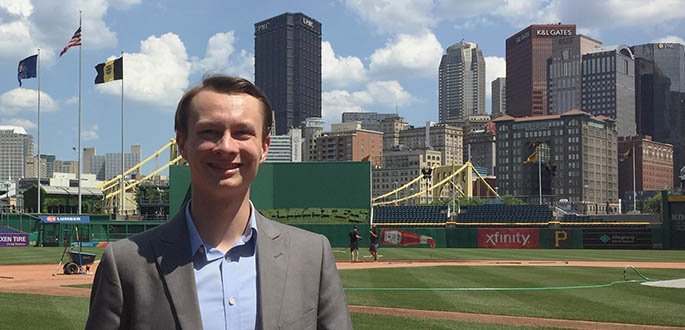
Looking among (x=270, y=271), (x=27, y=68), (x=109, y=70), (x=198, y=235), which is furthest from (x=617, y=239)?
(x=198, y=235)

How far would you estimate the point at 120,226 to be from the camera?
5191cm

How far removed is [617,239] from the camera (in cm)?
4619

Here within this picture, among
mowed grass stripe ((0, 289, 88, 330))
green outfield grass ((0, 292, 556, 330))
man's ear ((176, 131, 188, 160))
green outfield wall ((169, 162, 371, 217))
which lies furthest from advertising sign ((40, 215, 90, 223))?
man's ear ((176, 131, 188, 160))

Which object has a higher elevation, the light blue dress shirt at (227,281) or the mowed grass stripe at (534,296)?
the light blue dress shirt at (227,281)

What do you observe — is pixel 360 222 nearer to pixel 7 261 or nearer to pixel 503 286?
pixel 7 261

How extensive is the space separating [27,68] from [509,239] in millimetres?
38568

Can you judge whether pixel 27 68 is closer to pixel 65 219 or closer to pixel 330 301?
pixel 65 219

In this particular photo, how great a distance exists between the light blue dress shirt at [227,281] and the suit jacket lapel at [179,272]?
0.12 feet

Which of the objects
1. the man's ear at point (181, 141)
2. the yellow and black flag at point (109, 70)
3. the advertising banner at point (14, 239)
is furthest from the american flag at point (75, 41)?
the man's ear at point (181, 141)

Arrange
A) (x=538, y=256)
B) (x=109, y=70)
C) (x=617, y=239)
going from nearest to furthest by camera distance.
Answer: (x=538, y=256) < (x=617, y=239) < (x=109, y=70)

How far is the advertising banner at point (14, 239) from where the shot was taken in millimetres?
49156

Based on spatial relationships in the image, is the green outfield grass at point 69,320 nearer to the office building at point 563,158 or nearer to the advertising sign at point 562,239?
the advertising sign at point 562,239

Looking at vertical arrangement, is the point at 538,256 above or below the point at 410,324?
below

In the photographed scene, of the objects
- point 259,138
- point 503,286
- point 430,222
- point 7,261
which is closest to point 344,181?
point 430,222
